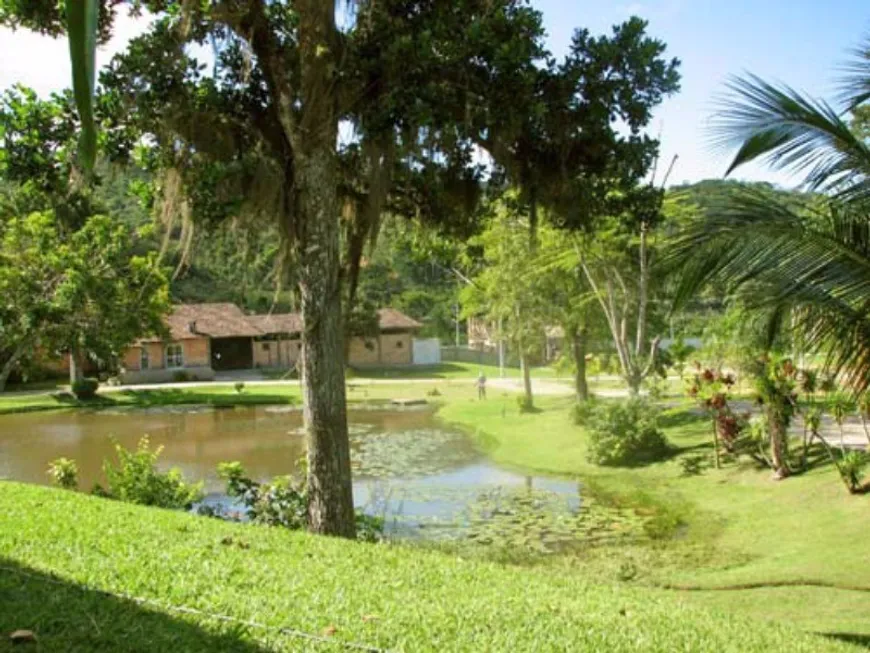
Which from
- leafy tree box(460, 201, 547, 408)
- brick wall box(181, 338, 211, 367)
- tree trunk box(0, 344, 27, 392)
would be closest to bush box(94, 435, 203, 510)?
tree trunk box(0, 344, 27, 392)

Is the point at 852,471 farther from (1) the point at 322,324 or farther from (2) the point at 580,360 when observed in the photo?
(2) the point at 580,360

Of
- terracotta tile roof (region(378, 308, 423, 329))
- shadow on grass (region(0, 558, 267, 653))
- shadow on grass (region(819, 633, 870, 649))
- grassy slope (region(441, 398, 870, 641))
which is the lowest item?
grassy slope (region(441, 398, 870, 641))

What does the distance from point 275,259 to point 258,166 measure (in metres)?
0.95

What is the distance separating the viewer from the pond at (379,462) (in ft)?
41.7

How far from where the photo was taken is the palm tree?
5.73m

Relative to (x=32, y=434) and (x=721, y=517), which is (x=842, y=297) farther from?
(x=32, y=434)

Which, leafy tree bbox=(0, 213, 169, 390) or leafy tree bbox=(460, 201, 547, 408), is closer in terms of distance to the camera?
leafy tree bbox=(460, 201, 547, 408)

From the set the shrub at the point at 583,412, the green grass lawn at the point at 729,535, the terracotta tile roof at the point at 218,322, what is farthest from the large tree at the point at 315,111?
the terracotta tile roof at the point at 218,322

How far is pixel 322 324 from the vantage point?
776cm

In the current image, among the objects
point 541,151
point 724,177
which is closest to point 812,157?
point 724,177

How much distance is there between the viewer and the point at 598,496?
14602mm

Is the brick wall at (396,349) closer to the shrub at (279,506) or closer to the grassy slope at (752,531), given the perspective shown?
the grassy slope at (752,531)

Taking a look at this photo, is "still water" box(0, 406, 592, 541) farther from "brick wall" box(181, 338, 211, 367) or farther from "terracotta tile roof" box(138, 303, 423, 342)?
"brick wall" box(181, 338, 211, 367)

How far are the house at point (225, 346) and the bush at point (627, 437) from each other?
25781 mm
